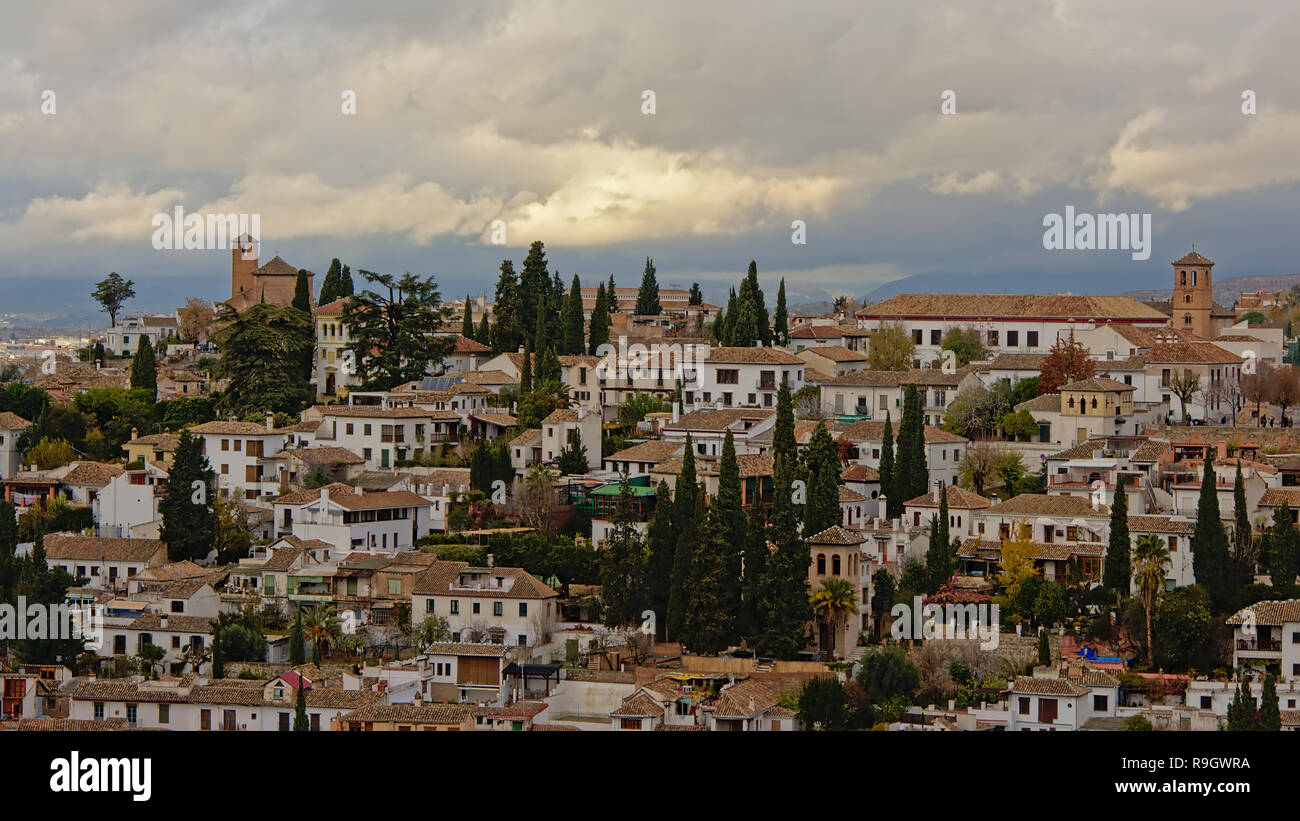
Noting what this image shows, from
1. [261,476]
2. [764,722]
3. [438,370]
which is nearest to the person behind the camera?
[764,722]

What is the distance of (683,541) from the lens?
3166 cm

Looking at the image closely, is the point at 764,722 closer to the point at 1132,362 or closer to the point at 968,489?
the point at 968,489

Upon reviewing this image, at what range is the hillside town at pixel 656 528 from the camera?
2934cm

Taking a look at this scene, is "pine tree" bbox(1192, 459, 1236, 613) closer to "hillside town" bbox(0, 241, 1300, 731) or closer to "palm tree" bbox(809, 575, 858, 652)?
"hillside town" bbox(0, 241, 1300, 731)

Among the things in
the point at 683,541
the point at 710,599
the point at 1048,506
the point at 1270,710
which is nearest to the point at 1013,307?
the point at 1048,506

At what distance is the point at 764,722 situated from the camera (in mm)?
27688

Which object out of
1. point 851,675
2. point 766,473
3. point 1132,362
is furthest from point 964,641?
point 1132,362

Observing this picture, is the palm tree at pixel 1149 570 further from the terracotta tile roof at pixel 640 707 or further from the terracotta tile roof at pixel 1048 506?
the terracotta tile roof at pixel 640 707

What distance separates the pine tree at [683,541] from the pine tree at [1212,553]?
907 cm

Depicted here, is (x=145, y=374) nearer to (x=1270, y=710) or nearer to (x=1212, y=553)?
(x=1212, y=553)

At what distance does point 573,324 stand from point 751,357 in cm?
607
